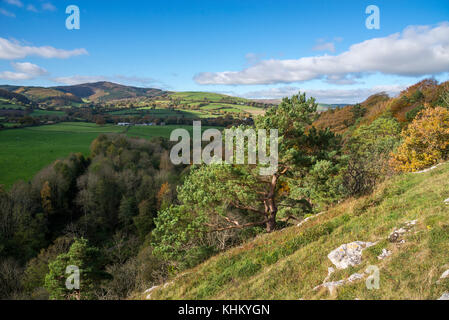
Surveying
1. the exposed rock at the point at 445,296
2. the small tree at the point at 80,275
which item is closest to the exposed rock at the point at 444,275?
the exposed rock at the point at 445,296

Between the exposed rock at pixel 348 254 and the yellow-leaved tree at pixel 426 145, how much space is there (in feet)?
45.1

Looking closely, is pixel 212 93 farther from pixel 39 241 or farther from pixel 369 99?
pixel 39 241

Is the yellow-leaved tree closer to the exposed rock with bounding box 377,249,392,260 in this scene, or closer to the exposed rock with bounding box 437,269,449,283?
the exposed rock with bounding box 377,249,392,260

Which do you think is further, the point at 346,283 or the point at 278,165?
the point at 278,165

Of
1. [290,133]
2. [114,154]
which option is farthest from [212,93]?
[290,133]

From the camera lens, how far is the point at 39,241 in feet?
123

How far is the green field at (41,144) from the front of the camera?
52103mm

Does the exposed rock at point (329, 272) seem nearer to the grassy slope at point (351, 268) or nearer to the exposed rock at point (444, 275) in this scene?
the grassy slope at point (351, 268)

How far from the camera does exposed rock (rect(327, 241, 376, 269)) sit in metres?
6.87

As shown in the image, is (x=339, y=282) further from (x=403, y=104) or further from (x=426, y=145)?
(x=403, y=104)

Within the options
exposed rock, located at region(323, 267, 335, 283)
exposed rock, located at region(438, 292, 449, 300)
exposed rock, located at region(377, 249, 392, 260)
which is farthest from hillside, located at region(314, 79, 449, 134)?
exposed rock, located at region(438, 292, 449, 300)

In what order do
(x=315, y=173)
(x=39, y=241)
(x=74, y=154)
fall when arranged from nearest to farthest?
1. (x=315, y=173)
2. (x=39, y=241)
3. (x=74, y=154)
